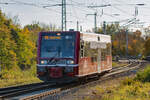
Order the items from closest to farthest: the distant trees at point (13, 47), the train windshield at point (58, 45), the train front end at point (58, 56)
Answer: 1. the train front end at point (58, 56)
2. the train windshield at point (58, 45)
3. the distant trees at point (13, 47)

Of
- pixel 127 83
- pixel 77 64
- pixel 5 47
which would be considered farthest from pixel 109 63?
pixel 5 47

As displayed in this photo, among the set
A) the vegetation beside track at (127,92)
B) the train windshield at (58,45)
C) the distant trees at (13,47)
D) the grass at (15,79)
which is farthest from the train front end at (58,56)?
the distant trees at (13,47)

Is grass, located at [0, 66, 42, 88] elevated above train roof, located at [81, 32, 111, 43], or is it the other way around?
train roof, located at [81, 32, 111, 43]

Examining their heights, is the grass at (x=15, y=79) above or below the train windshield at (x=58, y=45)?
below

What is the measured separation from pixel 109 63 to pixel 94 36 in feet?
15.0

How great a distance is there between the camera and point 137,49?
82.9 m

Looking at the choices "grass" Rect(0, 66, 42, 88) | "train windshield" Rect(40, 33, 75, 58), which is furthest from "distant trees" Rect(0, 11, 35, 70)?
"train windshield" Rect(40, 33, 75, 58)

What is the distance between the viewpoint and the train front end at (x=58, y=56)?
691 inches

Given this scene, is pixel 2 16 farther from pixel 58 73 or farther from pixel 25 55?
pixel 58 73

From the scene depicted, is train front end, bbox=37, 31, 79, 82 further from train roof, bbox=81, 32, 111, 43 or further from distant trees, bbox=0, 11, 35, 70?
distant trees, bbox=0, 11, 35, 70

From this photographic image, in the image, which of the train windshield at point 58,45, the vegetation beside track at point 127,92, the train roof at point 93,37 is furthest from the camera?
the train roof at point 93,37

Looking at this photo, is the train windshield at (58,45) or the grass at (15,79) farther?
the grass at (15,79)

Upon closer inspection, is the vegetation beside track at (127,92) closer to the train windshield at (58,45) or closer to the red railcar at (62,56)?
the red railcar at (62,56)

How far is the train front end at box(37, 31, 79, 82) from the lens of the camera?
57.6 ft
